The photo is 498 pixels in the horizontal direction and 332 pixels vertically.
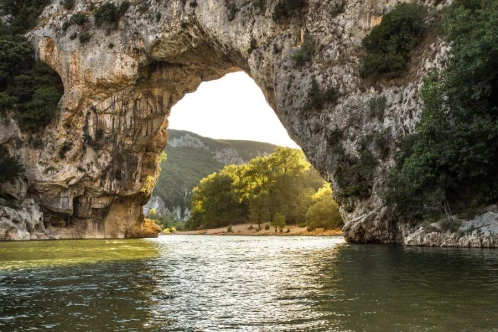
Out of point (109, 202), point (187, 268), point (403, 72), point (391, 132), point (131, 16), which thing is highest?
point (131, 16)

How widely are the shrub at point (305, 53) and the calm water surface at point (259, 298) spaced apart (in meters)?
25.0

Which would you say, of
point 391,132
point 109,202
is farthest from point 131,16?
point 391,132

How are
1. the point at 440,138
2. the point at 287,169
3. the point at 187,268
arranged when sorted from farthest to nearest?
the point at 287,169 → the point at 440,138 → the point at 187,268

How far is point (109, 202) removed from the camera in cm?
5672

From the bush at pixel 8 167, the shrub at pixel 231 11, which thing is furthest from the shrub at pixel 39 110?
the shrub at pixel 231 11

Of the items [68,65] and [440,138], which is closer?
[440,138]

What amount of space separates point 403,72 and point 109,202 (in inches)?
1492

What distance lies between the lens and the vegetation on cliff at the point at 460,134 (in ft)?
73.5

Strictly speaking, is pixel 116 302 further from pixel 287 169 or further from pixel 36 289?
pixel 287 169

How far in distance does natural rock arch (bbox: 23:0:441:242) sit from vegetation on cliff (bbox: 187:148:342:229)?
19841 mm

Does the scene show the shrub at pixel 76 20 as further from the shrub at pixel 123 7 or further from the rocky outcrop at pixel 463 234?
the rocky outcrop at pixel 463 234

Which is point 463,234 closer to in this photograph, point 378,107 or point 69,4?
point 378,107

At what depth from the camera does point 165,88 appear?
2124 inches

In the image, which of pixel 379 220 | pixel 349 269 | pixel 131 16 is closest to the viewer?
pixel 349 269
